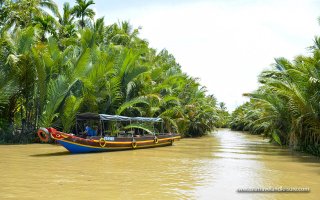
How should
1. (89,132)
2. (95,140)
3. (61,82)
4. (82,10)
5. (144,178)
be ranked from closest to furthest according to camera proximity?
(144,178) < (95,140) < (89,132) < (61,82) < (82,10)

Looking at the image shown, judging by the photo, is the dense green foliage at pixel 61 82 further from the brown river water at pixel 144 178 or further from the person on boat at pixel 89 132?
the brown river water at pixel 144 178

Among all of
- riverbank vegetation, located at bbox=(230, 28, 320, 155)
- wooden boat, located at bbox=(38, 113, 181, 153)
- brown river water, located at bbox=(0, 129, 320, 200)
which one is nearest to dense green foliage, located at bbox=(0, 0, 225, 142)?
wooden boat, located at bbox=(38, 113, 181, 153)

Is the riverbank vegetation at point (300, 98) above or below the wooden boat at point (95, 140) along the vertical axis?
above

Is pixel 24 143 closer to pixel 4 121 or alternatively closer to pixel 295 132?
pixel 4 121

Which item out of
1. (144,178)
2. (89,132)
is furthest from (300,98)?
(89,132)

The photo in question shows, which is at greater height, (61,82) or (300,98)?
(61,82)

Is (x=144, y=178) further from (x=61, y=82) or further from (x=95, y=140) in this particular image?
(x=61, y=82)

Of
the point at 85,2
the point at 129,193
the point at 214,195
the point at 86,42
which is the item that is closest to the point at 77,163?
the point at 129,193

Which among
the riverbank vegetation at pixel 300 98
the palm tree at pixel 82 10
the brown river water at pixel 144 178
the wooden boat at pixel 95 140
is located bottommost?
the brown river water at pixel 144 178

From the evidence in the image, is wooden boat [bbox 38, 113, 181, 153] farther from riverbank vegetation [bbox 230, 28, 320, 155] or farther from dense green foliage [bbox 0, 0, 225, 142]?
riverbank vegetation [bbox 230, 28, 320, 155]

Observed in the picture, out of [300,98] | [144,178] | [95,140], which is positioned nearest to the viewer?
[144,178]

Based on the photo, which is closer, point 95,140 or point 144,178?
point 144,178

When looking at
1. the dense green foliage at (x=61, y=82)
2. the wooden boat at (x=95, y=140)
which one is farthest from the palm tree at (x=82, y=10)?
the wooden boat at (x=95, y=140)

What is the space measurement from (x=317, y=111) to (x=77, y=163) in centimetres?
894
